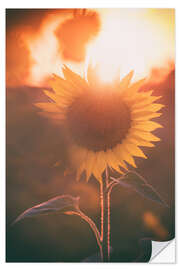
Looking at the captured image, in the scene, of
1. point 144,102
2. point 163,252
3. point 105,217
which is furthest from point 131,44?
point 163,252

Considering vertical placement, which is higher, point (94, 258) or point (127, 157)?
point (127, 157)

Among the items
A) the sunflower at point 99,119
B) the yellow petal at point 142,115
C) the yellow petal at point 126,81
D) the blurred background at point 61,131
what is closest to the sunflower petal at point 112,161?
the sunflower at point 99,119

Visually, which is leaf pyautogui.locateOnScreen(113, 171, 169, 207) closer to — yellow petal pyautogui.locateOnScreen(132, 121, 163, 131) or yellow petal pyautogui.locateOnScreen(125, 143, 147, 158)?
yellow petal pyautogui.locateOnScreen(125, 143, 147, 158)

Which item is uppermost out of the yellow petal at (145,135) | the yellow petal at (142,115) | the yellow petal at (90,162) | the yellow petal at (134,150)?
the yellow petal at (142,115)

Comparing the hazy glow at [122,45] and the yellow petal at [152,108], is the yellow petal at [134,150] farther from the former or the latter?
the hazy glow at [122,45]

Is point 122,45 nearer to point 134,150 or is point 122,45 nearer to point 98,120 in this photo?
point 98,120
